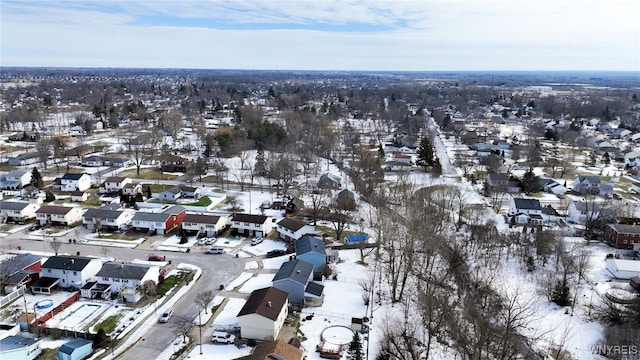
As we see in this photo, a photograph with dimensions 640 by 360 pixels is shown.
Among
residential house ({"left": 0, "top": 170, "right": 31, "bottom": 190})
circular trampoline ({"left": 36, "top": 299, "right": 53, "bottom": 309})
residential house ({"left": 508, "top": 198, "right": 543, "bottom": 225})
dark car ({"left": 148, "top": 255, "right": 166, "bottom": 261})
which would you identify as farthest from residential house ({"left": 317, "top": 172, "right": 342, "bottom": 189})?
residential house ({"left": 0, "top": 170, "right": 31, "bottom": 190})

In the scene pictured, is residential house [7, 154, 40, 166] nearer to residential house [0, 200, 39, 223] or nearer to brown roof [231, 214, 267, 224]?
residential house [0, 200, 39, 223]

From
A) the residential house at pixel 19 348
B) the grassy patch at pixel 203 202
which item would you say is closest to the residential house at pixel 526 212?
the grassy patch at pixel 203 202

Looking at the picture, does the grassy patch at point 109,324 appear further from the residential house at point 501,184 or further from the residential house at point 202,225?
the residential house at point 501,184

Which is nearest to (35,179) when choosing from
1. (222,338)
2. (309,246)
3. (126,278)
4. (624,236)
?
(126,278)

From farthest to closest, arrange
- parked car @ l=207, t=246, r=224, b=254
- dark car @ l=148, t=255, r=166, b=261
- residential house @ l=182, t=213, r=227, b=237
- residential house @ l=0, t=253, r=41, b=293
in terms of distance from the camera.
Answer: residential house @ l=182, t=213, r=227, b=237 → parked car @ l=207, t=246, r=224, b=254 → dark car @ l=148, t=255, r=166, b=261 → residential house @ l=0, t=253, r=41, b=293

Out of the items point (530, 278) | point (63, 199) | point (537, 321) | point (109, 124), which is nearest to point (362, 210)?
point (530, 278)

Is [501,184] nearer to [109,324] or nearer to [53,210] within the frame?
[109,324]

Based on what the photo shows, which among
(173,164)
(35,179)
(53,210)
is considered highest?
(173,164)
